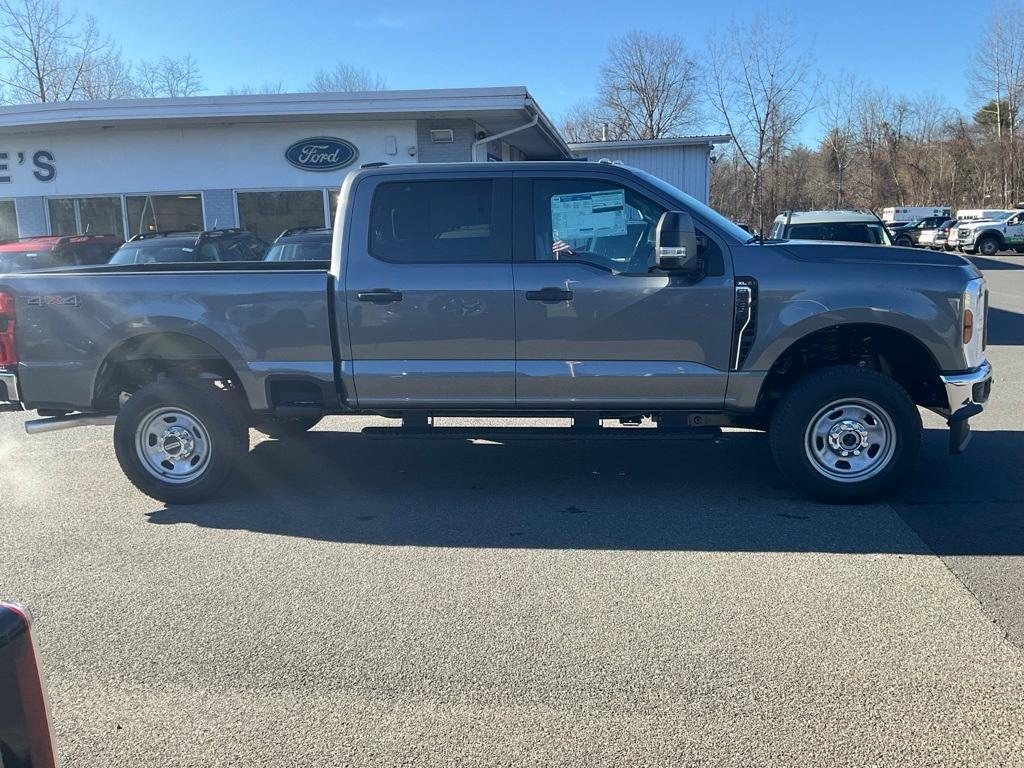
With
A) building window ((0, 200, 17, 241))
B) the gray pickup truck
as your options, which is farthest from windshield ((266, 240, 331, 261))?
building window ((0, 200, 17, 241))

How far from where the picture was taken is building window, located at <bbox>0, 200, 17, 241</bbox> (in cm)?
1828

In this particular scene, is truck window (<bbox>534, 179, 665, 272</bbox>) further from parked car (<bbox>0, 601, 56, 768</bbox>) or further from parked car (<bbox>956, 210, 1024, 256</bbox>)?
parked car (<bbox>956, 210, 1024, 256</bbox>)

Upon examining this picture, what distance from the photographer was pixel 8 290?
5.52m

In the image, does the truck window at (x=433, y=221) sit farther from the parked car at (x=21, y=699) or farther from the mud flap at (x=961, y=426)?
the parked car at (x=21, y=699)

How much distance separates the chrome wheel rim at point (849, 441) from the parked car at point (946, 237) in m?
34.6

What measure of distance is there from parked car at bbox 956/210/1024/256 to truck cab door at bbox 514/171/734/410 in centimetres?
3397

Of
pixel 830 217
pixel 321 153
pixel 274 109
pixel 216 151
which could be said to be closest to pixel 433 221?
pixel 830 217

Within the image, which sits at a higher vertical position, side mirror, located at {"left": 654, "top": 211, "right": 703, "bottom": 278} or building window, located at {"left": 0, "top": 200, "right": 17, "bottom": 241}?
building window, located at {"left": 0, "top": 200, "right": 17, "bottom": 241}

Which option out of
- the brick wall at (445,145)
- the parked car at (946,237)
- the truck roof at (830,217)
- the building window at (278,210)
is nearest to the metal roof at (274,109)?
the brick wall at (445,145)

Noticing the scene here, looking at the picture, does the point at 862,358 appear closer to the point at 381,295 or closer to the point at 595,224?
the point at 595,224

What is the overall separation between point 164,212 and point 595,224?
15.0m

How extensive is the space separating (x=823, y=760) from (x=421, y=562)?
2371mm

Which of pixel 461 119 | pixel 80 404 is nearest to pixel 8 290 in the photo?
pixel 80 404

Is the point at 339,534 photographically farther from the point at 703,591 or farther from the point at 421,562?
the point at 703,591
